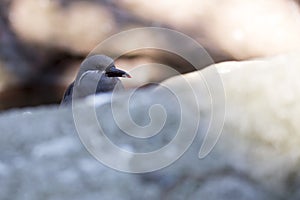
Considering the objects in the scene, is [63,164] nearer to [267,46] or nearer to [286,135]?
[286,135]

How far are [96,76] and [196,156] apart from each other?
4.23ft

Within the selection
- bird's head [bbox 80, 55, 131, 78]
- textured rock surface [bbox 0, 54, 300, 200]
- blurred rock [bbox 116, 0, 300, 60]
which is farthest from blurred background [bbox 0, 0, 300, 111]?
textured rock surface [bbox 0, 54, 300, 200]

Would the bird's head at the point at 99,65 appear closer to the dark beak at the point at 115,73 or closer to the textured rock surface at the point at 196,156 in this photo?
the dark beak at the point at 115,73

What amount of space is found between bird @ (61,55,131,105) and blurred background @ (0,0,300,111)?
0.11m

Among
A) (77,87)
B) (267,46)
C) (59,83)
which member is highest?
(267,46)

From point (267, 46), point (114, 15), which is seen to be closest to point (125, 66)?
point (114, 15)

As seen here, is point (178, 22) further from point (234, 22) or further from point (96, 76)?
point (96, 76)

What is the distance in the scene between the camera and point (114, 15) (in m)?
2.20

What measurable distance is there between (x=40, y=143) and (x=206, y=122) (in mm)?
177

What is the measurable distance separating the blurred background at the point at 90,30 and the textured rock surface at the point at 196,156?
121cm

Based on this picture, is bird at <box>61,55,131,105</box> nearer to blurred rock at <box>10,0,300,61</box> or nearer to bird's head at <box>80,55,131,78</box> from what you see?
bird's head at <box>80,55,131,78</box>

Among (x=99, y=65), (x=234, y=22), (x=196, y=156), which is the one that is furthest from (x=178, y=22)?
(x=196, y=156)

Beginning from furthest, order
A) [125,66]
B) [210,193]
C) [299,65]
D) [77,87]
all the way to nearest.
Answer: [125,66] < [77,87] < [299,65] < [210,193]

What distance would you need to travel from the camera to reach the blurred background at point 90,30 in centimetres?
204
